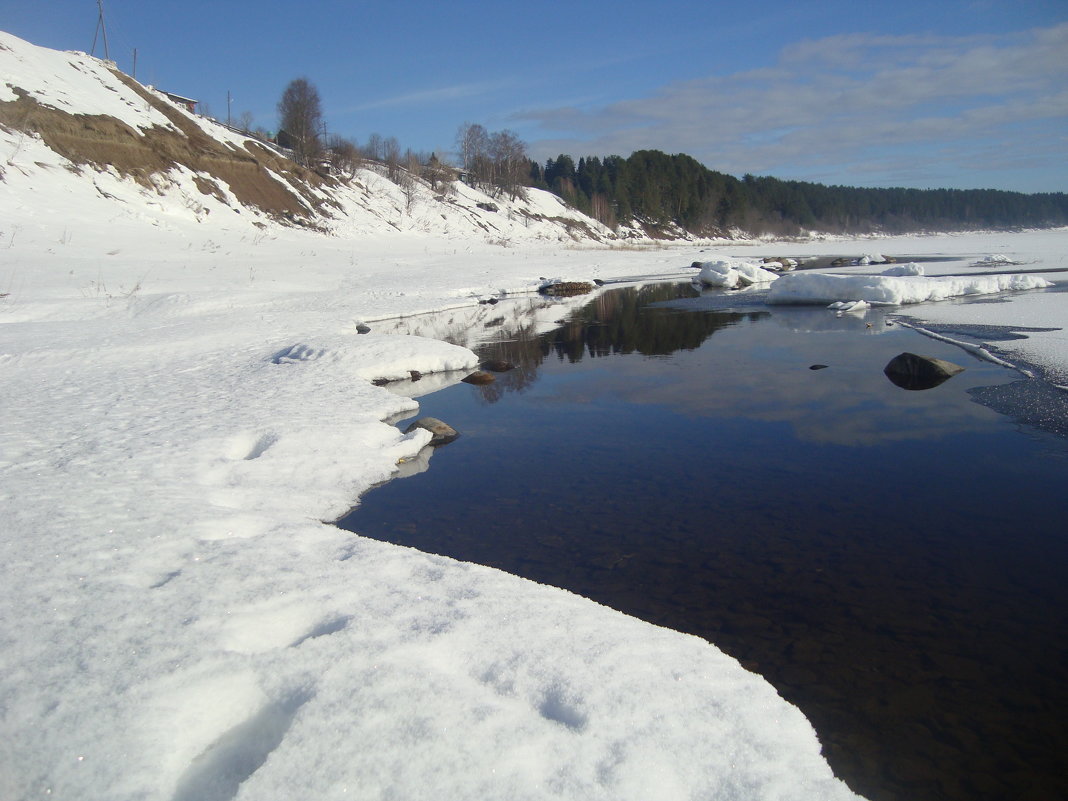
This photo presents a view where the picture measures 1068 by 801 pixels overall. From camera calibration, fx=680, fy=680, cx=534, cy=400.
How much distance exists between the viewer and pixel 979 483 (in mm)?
6137

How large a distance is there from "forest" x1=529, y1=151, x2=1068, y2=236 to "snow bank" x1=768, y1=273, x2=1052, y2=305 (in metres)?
73.9

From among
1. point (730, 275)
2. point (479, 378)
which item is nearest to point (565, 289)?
point (730, 275)

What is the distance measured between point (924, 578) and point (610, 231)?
8622 centimetres

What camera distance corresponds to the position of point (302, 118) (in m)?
52.7

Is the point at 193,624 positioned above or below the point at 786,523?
above

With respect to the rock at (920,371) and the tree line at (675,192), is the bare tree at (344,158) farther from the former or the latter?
the rock at (920,371)

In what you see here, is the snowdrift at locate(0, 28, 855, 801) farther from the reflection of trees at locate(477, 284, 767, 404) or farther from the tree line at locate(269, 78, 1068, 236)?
the tree line at locate(269, 78, 1068, 236)

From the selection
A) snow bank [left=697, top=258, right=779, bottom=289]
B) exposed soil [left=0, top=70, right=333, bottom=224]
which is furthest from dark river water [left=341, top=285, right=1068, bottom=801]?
exposed soil [left=0, top=70, right=333, bottom=224]

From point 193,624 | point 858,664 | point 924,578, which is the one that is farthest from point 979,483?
point 193,624

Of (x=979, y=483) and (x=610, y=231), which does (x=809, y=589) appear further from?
(x=610, y=231)

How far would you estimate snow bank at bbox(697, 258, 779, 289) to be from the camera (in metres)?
27.5

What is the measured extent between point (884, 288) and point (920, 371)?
32.7 feet

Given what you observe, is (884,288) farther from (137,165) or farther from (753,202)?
(753,202)

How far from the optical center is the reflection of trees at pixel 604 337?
12.2m
